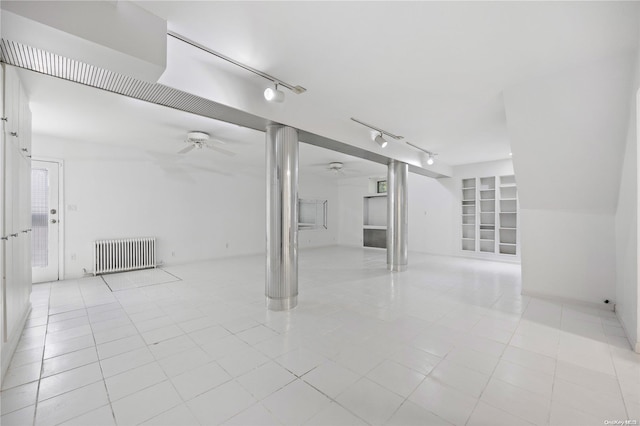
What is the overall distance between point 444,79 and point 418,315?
286 cm

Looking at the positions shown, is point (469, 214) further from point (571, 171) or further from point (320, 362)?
point (320, 362)

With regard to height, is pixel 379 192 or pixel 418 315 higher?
pixel 379 192

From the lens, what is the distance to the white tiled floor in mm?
1748

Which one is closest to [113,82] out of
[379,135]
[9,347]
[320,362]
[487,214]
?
[9,347]

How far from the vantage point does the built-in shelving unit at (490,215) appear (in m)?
7.39

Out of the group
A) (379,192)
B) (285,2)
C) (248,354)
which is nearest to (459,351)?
(248,354)

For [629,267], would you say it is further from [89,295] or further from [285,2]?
[89,295]

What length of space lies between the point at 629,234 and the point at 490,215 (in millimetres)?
5135

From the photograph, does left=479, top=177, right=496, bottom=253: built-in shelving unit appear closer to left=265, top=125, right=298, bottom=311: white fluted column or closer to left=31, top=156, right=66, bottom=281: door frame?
left=265, top=125, right=298, bottom=311: white fluted column

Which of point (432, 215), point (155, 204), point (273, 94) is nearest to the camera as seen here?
point (273, 94)

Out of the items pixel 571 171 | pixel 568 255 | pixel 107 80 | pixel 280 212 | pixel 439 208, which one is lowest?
pixel 568 255

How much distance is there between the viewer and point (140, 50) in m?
2.00

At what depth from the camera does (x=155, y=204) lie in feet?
21.3

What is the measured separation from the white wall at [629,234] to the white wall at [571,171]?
164mm
